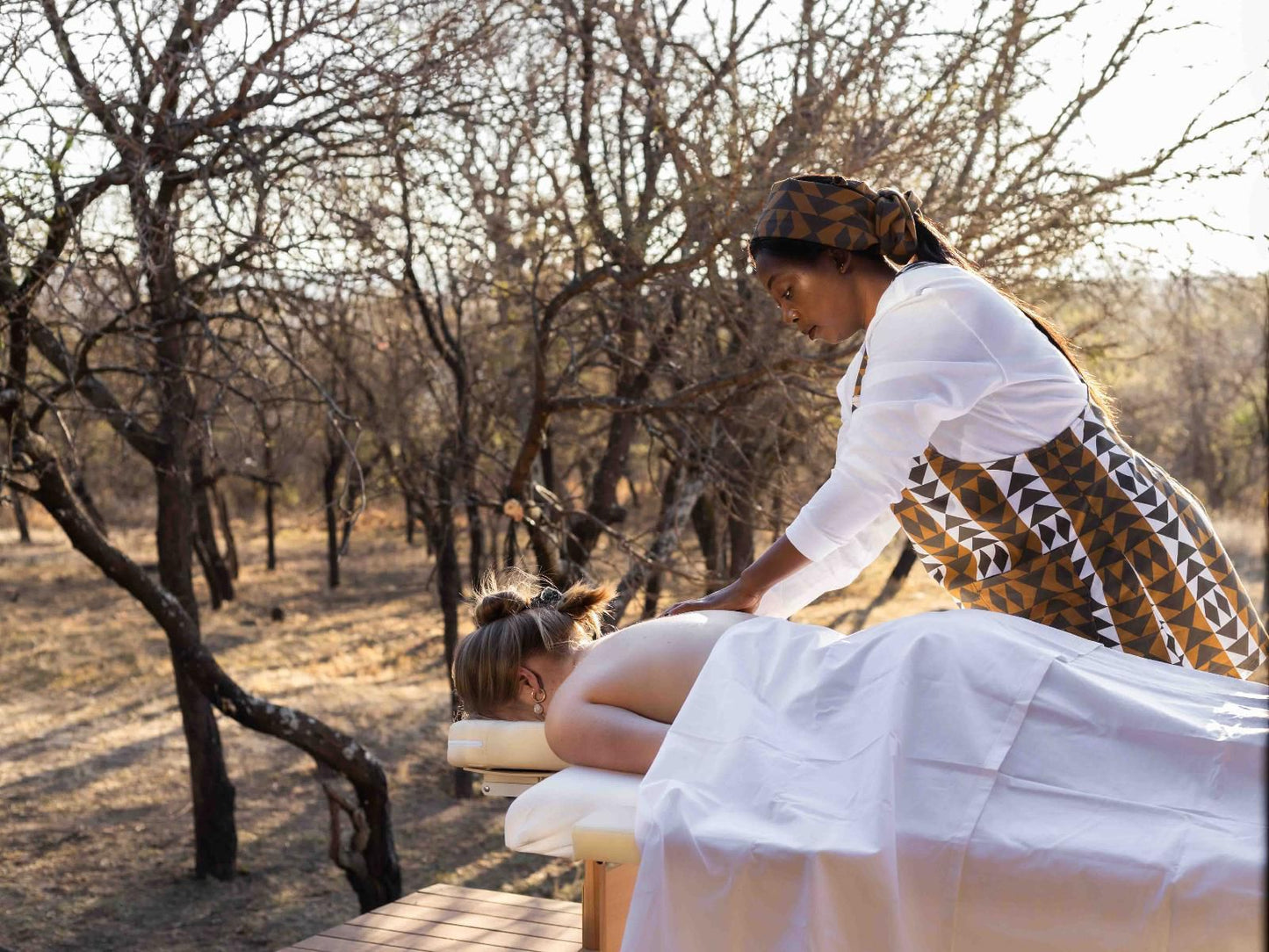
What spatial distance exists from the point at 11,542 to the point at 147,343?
14.3m

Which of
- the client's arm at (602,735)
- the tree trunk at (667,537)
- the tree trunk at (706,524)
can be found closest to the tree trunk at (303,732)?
the tree trunk at (667,537)

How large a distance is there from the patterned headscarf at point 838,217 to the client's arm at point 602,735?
31.8 inches

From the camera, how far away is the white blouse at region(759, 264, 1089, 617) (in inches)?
73.1

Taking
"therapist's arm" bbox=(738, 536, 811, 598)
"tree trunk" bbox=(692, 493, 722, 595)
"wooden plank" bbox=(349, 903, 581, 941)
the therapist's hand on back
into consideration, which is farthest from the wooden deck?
"tree trunk" bbox=(692, 493, 722, 595)

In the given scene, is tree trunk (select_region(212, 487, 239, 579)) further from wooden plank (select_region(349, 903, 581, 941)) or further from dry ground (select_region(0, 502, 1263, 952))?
wooden plank (select_region(349, 903, 581, 941))

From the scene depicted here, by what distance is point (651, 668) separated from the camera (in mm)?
2023

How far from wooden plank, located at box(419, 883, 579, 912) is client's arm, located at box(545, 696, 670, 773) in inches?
50.4

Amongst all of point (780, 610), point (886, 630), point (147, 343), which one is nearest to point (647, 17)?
point (147, 343)

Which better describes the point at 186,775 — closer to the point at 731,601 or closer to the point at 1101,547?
the point at 731,601

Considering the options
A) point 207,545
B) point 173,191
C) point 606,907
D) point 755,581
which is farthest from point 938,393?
point 207,545

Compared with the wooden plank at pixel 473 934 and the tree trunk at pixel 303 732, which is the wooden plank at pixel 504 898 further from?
the tree trunk at pixel 303 732

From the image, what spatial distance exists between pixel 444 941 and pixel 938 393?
1773mm

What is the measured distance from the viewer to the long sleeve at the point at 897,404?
1.85 m

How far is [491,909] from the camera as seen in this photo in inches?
123
